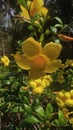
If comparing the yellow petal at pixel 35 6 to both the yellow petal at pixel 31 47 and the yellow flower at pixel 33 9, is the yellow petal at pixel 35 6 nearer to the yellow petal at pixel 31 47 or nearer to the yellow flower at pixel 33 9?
the yellow flower at pixel 33 9

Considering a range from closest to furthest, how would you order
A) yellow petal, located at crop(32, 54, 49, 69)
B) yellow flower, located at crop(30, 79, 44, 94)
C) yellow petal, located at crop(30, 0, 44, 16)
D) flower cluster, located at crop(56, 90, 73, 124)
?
yellow petal, located at crop(32, 54, 49, 69) → yellow petal, located at crop(30, 0, 44, 16) → flower cluster, located at crop(56, 90, 73, 124) → yellow flower, located at crop(30, 79, 44, 94)

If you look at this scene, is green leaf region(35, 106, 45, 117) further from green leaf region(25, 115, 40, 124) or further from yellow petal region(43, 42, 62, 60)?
yellow petal region(43, 42, 62, 60)

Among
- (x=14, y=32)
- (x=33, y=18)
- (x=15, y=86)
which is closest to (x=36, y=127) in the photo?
(x=15, y=86)

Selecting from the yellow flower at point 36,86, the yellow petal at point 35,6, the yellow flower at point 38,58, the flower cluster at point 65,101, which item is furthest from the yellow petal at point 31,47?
the yellow flower at point 36,86

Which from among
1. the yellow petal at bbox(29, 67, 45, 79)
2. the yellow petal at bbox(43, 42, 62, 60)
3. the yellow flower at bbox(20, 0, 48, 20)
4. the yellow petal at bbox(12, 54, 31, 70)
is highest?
the yellow flower at bbox(20, 0, 48, 20)

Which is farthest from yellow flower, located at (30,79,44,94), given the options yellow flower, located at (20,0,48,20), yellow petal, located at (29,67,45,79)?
yellow petal, located at (29,67,45,79)

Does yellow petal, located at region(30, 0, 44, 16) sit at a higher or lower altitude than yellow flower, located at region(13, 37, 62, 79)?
higher

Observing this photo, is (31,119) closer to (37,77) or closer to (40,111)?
(40,111)

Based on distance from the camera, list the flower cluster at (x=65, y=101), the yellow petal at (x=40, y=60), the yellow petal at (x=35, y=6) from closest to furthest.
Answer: the yellow petal at (x=40, y=60), the yellow petal at (x=35, y=6), the flower cluster at (x=65, y=101)
